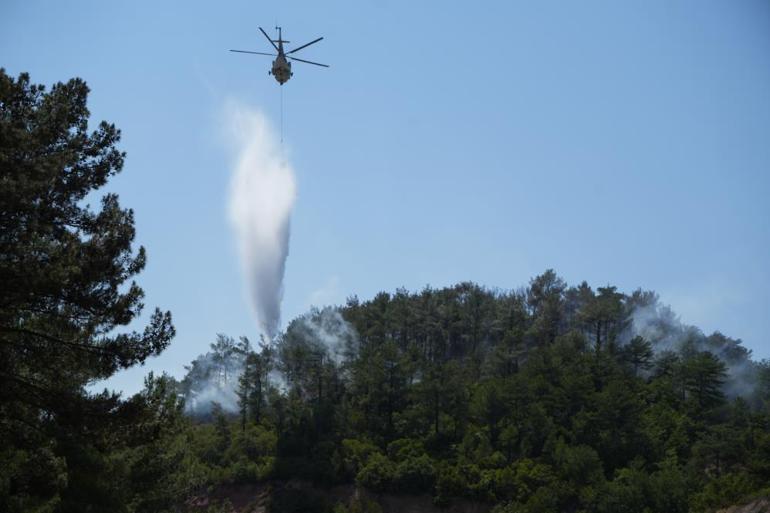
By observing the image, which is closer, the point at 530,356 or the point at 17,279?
the point at 17,279

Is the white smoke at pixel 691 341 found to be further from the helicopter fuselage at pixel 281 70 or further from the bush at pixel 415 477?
the helicopter fuselage at pixel 281 70

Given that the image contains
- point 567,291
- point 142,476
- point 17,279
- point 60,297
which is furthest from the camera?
point 567,291

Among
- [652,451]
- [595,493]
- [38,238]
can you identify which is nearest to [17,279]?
[38,238]

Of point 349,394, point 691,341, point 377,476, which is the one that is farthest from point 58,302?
point 691,341

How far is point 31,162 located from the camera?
1889cm

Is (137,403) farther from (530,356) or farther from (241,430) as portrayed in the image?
(530,356)

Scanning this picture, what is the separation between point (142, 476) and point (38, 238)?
14644mm

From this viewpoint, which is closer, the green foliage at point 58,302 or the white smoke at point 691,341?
the green foliage at point 58,302

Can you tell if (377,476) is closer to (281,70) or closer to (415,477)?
(415,477)

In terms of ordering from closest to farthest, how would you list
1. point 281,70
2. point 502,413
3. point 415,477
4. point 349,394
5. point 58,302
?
point 58,302 < point 281,70 < point 415,477 < point 502,413 < point 349,394

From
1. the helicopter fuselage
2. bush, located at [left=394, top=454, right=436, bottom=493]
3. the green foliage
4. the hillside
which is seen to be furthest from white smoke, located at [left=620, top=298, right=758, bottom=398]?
the green foliage

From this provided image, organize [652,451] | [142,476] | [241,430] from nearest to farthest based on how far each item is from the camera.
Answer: [142,476] → [652,451] → [241,430]

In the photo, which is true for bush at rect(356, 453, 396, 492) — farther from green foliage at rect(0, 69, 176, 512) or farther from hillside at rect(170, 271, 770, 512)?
green foliage at rect(0, 69, 176, 512)

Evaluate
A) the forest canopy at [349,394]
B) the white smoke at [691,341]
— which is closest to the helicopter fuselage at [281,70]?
the forest canopy at [349,394]
